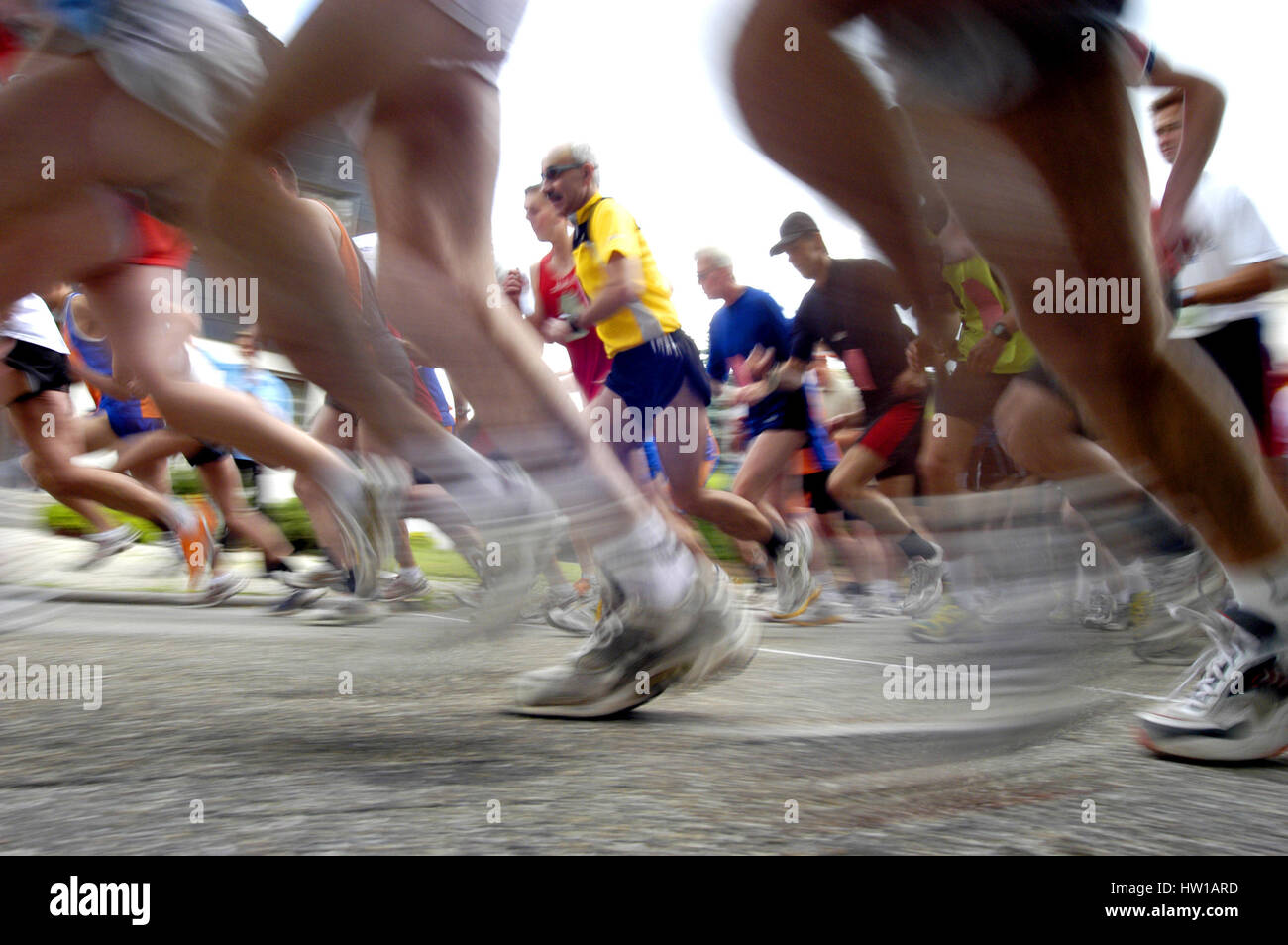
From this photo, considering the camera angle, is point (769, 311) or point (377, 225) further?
point (769, 311)

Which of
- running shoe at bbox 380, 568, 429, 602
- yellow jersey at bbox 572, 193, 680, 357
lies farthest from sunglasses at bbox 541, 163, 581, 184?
running shoe at bbox 380, 568, 429, 602

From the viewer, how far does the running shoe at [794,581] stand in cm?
479

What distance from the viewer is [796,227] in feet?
15.4

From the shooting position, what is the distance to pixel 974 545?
164 cm

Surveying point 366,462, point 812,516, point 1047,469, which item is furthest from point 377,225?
point 812,516

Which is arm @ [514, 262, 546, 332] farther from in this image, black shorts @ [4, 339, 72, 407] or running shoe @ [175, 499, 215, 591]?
black shorts @ [4, 339, 72, 407]

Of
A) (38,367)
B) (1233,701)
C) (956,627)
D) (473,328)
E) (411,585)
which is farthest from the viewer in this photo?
(38,367)

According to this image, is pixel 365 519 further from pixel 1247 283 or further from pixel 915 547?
pixel 915 547

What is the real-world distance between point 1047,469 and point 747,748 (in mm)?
1143

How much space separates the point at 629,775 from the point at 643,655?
0.36 meters

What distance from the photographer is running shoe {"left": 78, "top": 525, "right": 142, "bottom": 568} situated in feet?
16.8

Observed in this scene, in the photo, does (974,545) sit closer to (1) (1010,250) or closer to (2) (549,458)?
(1) (1010,250)

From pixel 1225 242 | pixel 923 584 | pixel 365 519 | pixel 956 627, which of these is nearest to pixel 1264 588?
pixel 956 627
